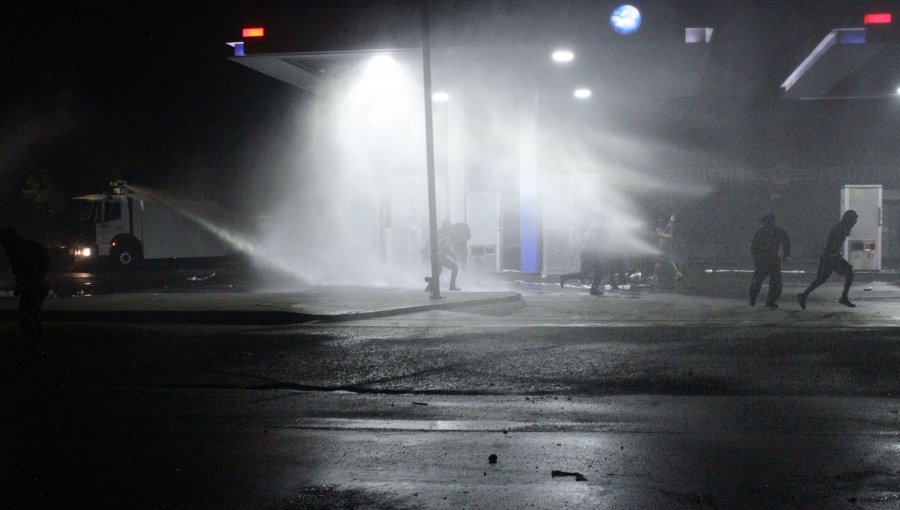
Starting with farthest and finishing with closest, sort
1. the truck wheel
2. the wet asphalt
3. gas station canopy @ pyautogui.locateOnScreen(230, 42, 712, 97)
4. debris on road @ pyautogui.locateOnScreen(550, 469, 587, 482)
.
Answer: the truck wheel → gas station canopy @ pyautogui.locateOnScreen(230, 42, 712, 97) → debris on road @ pyautogui.locateOnScreen(550, 469, 587, 482) → the wet asphalt

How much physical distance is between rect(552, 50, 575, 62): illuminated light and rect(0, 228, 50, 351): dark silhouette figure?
39.5 ft

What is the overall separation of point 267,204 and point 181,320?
26356 millimetres

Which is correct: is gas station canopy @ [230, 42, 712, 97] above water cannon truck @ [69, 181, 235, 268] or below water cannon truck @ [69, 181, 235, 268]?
above

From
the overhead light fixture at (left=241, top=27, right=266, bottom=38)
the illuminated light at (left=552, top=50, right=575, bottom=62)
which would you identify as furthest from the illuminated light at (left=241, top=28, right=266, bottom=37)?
the illuminated light at (left=552, top=50, right=575, bottom=62)

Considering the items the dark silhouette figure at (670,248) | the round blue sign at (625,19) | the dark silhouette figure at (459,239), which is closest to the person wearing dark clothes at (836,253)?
the dark silhouette figure at (670,248)

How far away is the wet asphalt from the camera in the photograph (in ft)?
15.5

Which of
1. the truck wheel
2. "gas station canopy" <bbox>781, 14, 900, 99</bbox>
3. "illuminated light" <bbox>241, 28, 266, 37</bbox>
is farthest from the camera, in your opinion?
the truck wheel

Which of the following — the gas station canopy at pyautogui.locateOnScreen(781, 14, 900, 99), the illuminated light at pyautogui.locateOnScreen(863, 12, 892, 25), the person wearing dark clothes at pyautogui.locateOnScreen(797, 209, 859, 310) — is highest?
the illuminated light at pyautogui.locateOnScreen(863, 12, 892, 25)

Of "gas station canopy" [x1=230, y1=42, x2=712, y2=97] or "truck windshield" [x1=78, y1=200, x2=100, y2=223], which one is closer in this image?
"gas station canopy" [x1=230, y1=42, x2=712, y2=97]

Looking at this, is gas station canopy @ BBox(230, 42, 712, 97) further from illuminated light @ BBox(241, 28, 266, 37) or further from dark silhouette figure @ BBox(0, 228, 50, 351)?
dark silhouette figure @ BBox(0, 228, 50, 351)

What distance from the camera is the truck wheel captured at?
29984 mm

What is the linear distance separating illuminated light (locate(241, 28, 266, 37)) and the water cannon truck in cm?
1518

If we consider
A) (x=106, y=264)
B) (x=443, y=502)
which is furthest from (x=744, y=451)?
(x=106, y=264)

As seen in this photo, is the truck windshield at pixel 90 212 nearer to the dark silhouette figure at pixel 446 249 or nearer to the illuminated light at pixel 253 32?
the illuminated light at pixel 253 32
